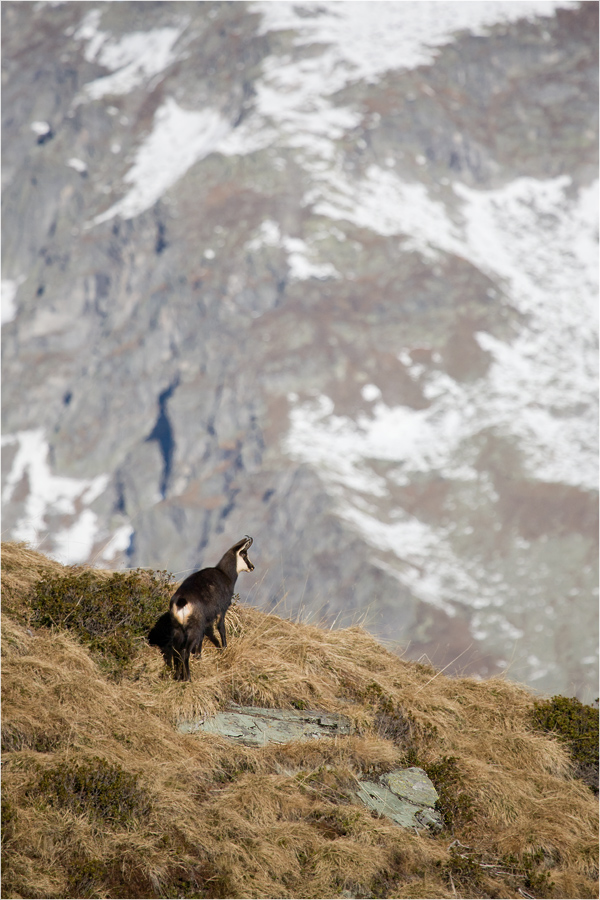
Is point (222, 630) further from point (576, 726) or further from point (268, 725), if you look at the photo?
point (576, 726)

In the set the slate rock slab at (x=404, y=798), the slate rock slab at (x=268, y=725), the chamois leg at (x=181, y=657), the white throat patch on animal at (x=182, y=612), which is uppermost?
the white throat patch on animal at (x=182, y=612)

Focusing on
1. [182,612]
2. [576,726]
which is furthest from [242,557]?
[576,726]

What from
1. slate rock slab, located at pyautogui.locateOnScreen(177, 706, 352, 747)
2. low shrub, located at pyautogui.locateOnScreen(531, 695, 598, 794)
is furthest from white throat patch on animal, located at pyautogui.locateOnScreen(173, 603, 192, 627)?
low shrub, located at pyautogui.locateOnScreen(531, 695, 598, 794)

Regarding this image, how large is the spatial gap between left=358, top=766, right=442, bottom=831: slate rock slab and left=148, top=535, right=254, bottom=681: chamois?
220cm

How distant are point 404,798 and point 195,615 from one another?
2756 millimetres

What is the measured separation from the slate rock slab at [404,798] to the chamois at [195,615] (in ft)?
7.22

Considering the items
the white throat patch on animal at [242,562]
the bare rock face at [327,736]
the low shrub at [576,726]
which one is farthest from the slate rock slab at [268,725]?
the low shrub at [576,726]

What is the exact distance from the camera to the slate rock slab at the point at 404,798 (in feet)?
28.4

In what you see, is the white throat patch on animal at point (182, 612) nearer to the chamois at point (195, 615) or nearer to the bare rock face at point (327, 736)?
the chamois at point (195, 615)

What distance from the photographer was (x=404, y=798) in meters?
8.91

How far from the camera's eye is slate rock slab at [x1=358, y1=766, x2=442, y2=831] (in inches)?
341

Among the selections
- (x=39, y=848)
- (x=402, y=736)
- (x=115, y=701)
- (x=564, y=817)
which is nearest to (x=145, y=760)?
(x=115, y=701)

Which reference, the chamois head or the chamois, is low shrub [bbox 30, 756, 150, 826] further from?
the chamois head

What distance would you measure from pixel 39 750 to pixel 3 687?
72 cm
